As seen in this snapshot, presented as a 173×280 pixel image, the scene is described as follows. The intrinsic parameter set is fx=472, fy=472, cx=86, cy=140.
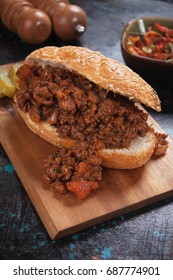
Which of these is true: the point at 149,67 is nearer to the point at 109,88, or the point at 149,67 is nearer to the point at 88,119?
the point at 109,88

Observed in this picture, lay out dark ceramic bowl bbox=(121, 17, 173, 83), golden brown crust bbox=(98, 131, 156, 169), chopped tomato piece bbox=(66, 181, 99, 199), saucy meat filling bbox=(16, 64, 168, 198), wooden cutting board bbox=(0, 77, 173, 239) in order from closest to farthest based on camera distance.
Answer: wooden cutting board bbox=(0, 77, 173, 239) → chopped tomato piece bbox=(66, 181, 99, 199) → saucy meat filling bbox=(16, 64, 168, 198) → golden brown crust bbox=(98, 131, 156, 169) → dark ceramic bowl bbox=(121, 17, 173, 83)

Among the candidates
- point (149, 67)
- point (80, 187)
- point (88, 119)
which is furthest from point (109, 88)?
point (149, 67)

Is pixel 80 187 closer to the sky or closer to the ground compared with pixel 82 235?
closer to the sky

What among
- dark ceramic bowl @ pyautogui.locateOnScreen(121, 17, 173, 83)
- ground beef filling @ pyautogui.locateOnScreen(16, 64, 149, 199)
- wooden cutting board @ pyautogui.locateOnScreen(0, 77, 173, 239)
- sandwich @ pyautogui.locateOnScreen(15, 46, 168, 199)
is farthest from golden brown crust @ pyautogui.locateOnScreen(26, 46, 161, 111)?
dark ceramic bowl @ pyautogui.locateOnScreen(121, 17, 173, 83)

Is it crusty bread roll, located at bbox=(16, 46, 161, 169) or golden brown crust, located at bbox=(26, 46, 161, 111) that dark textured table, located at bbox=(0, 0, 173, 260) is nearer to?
crusty bread roll, located at bbox=(16, 46, 161, 169)

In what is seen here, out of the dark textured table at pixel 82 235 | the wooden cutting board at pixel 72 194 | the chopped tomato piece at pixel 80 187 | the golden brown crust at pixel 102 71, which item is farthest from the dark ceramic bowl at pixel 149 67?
the chopped tomato piece at pixel 80 187

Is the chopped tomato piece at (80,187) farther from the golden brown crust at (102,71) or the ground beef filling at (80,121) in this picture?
the golden brown crust at (102,71)

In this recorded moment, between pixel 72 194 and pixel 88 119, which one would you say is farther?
pixel 88 119
